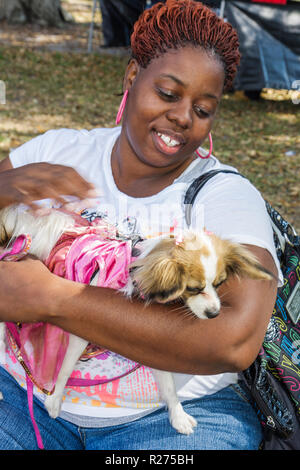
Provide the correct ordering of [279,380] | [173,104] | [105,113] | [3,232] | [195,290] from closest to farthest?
1. [195,290]
2. [279,380]
3. [3,232]
4. [173,104]
5. [105,113]

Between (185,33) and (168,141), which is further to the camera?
(168,141)

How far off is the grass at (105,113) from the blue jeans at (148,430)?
4775mm

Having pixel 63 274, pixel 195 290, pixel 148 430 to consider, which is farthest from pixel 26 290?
pixel 148 430

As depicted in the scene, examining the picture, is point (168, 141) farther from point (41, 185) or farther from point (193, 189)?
point (41, 185)

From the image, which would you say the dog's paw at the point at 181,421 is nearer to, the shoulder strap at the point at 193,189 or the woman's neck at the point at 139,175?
the shoulder strap at the point at 193,189

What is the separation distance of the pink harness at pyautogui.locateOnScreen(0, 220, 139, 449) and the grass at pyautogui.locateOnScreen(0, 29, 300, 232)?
200 inches

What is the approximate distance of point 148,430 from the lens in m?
2.14

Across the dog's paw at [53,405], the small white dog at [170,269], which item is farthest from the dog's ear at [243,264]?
the dog's paw at [53,405]

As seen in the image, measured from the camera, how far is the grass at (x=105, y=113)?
8102mm

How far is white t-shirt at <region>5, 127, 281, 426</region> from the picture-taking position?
6.77ft

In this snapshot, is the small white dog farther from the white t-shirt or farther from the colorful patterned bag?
the colorful patterned bag

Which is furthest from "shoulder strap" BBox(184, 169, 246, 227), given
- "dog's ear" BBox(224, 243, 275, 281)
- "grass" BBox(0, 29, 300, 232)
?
"grass" BBox(0, 29, 300, 232)

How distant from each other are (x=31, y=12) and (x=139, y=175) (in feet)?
53.0
